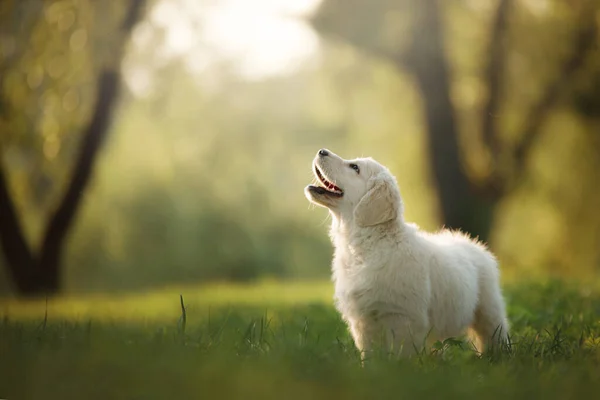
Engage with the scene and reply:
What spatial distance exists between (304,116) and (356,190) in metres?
17.9

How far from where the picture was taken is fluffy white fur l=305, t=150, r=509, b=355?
15.7 ft

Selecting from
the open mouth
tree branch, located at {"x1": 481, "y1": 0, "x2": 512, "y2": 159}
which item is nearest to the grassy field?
the open mouth

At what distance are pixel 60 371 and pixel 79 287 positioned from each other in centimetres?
1995

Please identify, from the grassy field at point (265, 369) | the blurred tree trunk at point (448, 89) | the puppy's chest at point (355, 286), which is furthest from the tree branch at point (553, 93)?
the puppy's chest at point (355, 286)

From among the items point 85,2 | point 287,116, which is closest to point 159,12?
point 85,2

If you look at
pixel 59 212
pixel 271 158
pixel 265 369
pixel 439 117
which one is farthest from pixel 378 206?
pixel 271 158

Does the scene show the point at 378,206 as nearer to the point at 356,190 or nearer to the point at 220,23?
the point at 356,190

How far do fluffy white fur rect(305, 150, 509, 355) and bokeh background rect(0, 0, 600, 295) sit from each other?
264 inches

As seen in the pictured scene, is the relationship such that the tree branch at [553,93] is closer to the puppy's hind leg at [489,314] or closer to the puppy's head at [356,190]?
the puppy's hind leg at [489,314]

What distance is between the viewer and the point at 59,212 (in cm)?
1535

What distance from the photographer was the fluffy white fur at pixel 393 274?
4789 millimetres

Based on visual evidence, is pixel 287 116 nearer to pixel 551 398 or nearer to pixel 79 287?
pixel 79 287

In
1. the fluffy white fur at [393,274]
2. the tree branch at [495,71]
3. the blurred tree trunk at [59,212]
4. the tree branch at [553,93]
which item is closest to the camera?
the fluffy white fur at [393,274]

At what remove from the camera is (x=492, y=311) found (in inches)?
218
